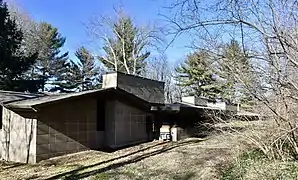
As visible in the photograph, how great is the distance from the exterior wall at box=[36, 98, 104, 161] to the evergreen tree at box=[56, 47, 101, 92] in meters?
21.7

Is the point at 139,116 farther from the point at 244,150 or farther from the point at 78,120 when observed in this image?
the point at 244,150

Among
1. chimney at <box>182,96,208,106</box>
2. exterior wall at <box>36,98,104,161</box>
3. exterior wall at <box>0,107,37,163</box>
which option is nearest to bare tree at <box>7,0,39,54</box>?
chimney at <box>182,96,208,106</box>

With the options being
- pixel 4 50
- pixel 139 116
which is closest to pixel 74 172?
pixel 139 116

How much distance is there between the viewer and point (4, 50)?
2139cm

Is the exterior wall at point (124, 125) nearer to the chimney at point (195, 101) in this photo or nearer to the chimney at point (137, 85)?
the chimney at point (137, 85)

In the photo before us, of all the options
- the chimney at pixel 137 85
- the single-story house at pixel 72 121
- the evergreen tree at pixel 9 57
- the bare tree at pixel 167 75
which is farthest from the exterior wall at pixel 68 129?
the bare tree at pixel 167 75

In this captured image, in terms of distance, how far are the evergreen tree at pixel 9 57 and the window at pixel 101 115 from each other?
9563 millimetres

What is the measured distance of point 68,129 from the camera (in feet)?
43.2

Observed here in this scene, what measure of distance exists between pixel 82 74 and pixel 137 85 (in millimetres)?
19525

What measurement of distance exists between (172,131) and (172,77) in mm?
21073

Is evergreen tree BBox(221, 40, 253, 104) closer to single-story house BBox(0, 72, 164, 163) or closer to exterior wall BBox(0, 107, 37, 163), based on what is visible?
single-story house BBox(0, 72, 164, 163)

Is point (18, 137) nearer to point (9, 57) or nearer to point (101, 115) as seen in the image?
point (101, 115)

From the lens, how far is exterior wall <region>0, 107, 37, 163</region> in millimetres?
11734

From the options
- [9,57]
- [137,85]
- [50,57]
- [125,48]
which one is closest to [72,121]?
[137,85]
